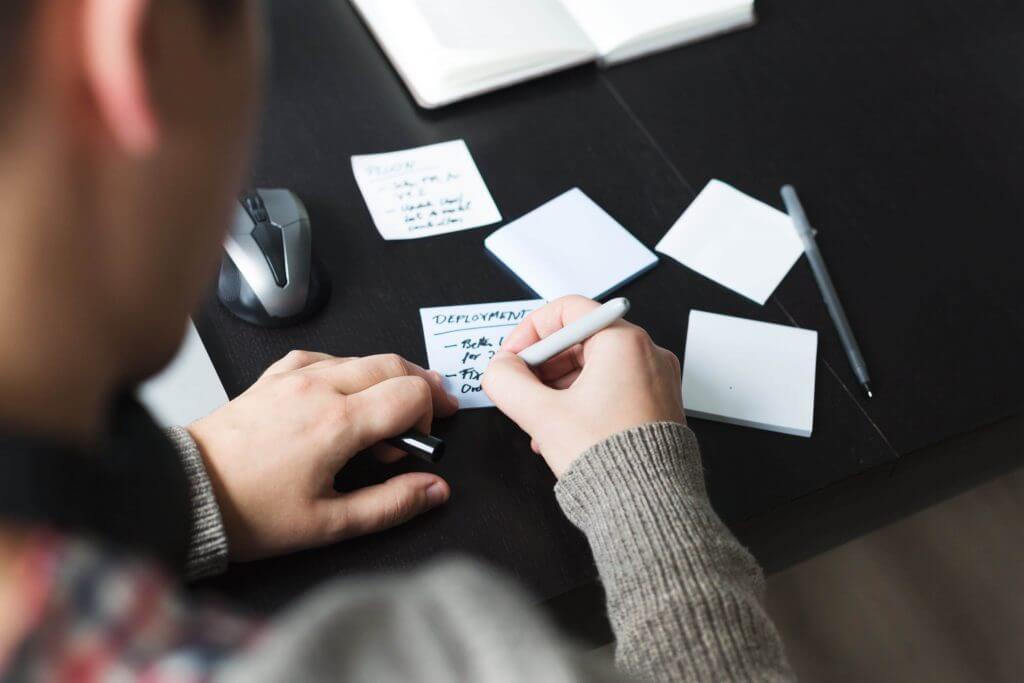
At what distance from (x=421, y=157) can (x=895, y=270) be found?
514 mm

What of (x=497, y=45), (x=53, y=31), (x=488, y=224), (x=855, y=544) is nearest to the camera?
(x=53, y=31)

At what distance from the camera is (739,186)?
3.55 ft

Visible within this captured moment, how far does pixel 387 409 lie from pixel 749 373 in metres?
0.35

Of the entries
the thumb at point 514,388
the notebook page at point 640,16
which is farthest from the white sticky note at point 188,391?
the notebook page at point 640,16

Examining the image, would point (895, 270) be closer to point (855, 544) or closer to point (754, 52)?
point (754, 52)

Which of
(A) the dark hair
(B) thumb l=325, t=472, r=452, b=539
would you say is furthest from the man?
(B) thumb l=325, t=472, r=452, b=539

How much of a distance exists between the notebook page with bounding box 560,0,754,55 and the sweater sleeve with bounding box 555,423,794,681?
593mm

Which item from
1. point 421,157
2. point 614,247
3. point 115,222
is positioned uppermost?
point 115,222

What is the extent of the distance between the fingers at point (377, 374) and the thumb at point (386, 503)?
3.1 inches

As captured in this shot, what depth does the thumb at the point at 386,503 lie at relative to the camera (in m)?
0.74

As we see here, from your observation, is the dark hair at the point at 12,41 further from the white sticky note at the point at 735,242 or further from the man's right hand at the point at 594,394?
the white sticky note at the point at 735,242

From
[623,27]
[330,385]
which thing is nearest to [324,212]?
[330,385]

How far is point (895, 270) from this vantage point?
1.02 meters

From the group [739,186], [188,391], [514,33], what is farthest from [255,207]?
[739,186]
